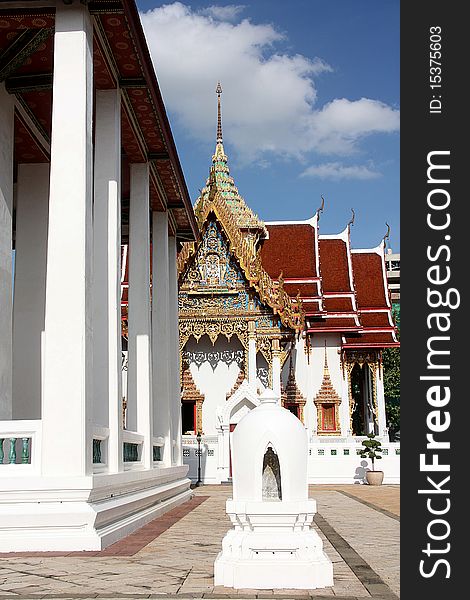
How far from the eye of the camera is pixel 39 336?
10875 millimetres

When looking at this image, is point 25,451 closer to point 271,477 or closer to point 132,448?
point 271,477

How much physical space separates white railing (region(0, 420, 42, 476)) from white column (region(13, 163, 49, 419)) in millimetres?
3769

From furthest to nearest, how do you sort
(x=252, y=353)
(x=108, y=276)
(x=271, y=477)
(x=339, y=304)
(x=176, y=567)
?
(x=339, y=304)
(x=252, y=353)
(x=108, y=276)
(x=176, y=567)
(x=271, y=477)

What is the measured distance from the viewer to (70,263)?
23.5 feet

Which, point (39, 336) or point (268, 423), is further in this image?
point (39, 336)

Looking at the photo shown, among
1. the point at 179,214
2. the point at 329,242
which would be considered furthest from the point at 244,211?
the point at 179,214

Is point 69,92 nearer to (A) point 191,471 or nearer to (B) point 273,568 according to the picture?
(B) point 273,568

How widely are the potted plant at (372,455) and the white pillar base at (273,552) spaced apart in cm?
1456

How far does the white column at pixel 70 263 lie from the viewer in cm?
690

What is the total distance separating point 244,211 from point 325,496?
427 inches

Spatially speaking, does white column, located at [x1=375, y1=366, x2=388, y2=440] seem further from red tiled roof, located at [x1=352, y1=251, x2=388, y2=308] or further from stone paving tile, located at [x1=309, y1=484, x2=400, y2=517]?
stone paving tile, located at [x1=309, y1=484, x2=400, y2=517]

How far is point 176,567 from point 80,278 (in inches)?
100

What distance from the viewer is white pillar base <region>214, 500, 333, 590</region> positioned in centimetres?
517

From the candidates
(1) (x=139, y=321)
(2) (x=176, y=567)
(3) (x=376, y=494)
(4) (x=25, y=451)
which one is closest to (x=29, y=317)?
(1) (x=139, y=321)
